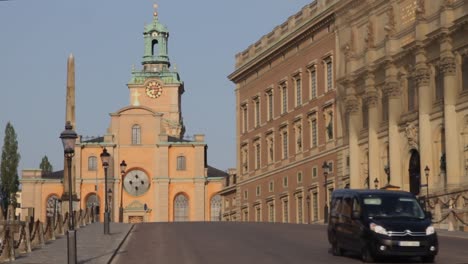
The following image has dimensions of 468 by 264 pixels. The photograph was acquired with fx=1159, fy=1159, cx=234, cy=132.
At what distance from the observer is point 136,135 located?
131500mm

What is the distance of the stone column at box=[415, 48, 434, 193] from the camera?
6681 cm

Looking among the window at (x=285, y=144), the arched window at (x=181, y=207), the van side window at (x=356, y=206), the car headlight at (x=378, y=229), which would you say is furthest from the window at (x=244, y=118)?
the car headlight at (x=378, y=229)

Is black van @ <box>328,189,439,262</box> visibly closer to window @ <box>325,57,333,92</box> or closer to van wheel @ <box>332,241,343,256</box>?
van wheel @ <box>332,241,343,256</box>

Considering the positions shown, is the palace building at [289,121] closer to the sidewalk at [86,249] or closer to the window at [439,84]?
the window at [439,84]

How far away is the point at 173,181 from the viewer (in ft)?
425

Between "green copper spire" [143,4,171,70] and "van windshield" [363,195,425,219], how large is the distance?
5296 inches

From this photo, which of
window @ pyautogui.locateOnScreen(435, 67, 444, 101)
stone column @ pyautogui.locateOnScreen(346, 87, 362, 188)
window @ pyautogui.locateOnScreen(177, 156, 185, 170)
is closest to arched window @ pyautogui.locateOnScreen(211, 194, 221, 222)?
window @ pyautogui.locateOnScreen(177, 156, 185, 170)

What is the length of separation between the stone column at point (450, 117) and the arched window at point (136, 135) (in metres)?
70.0

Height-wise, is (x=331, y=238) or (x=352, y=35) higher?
(x=352, y=35)

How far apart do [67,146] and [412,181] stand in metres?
41.2

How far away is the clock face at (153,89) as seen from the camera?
530 ft

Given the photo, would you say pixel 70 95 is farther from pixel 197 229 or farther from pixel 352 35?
pixel 352 35

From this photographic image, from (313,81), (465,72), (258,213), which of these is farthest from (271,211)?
(465,72)

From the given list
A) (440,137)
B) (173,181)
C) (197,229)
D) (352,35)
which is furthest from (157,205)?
(197,229)
